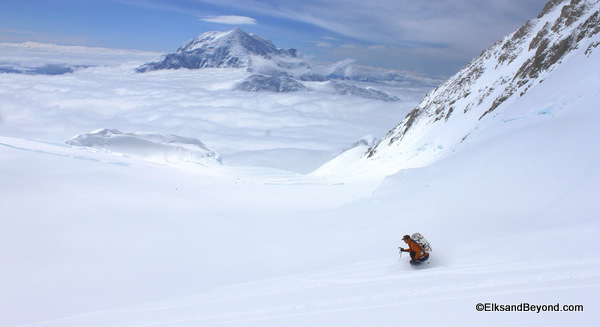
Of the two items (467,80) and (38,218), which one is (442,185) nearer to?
(38,218)

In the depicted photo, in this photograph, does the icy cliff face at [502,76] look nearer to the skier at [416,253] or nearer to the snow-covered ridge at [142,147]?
the skier at [416,253]

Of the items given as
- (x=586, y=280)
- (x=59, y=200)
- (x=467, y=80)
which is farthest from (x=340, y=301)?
(x=467, y=80)

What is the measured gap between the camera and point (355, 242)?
916cm

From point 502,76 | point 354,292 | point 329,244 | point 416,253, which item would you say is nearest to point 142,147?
point 502,76

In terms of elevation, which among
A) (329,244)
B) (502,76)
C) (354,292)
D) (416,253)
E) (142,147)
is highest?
(142,147)

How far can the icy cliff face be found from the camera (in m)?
22.6

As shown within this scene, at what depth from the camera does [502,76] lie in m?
32.1

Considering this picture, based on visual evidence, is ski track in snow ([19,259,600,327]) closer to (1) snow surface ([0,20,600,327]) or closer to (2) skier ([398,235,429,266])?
(1) snow surface ([0,20,600,327])

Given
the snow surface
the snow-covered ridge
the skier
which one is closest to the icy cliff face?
the snow surface

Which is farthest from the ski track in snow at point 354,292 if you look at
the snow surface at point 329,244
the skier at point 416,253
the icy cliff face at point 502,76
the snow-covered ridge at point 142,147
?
the snow-covered ridge at point 142,147

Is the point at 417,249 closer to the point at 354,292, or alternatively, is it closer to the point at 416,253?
the point at 416,253

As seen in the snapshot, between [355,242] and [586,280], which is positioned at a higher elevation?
[355,242]

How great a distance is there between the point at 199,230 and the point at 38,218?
4544 mm

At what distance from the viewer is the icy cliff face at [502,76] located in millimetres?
22584
